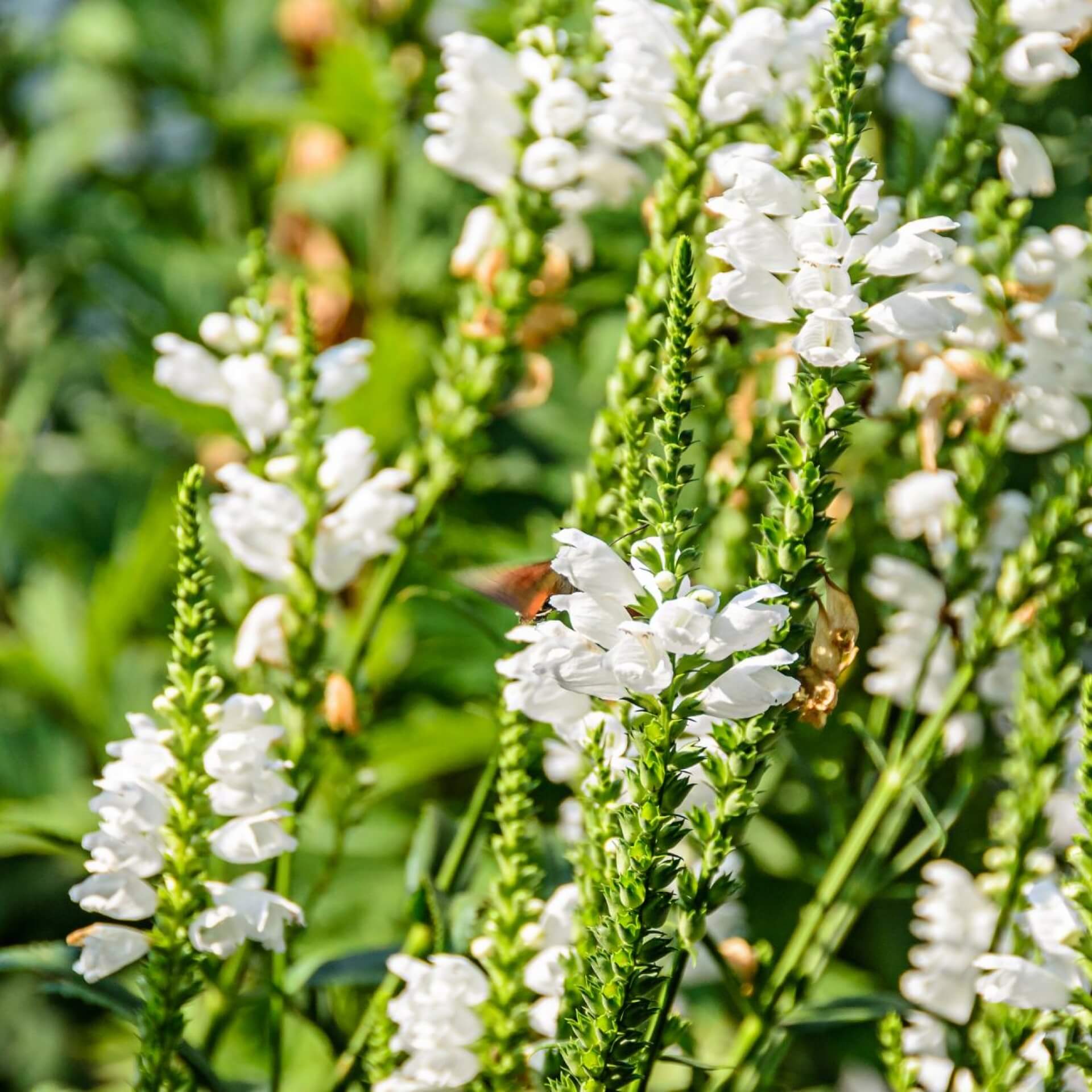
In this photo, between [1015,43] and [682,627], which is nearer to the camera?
[682,627]

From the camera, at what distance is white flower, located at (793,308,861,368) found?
465 millimetres

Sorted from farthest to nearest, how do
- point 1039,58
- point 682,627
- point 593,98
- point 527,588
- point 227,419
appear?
point 227,419 < point 593,98 < point 1039,58 < point 527,588 < point 682,627

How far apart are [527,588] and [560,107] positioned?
0.29 m

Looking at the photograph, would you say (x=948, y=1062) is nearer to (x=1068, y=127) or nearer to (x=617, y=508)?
(x=617, y=508)

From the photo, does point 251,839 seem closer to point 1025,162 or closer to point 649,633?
point 649,633

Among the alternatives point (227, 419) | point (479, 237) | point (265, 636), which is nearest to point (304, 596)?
point (265, 636)

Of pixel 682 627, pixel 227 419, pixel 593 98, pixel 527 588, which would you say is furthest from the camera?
pixel 227 419

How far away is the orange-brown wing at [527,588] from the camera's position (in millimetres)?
526

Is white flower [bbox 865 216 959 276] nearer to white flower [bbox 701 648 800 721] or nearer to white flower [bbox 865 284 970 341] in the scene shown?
white flower [bbox 865 284 970 341]

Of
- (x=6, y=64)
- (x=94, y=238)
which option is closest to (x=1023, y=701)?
(x=94, y=238)

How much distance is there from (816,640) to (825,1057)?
616mm

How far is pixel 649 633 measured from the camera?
0.43 meters

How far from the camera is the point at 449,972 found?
22.5 inches

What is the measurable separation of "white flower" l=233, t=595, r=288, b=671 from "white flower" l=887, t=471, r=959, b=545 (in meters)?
0.33
